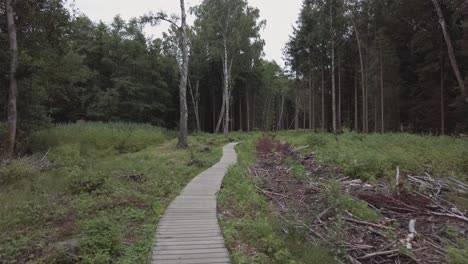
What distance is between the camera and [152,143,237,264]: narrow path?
466 centimetres

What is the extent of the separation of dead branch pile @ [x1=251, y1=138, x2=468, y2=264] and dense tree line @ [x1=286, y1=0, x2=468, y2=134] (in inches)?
549

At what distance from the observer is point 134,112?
1551 inches

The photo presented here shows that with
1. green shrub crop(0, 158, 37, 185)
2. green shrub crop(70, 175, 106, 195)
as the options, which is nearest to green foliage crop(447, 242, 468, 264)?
green shrub crop(70, 175, 106, 195)

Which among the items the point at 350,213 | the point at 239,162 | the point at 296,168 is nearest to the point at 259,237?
the point at 350,213

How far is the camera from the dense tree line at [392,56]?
23266 millimetres

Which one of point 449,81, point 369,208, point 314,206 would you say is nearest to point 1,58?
point 314,206

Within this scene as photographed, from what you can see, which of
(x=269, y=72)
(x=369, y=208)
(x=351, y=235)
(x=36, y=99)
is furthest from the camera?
(x=269, y=72)

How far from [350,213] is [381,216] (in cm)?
77

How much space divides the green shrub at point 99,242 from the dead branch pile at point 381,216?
9.85ft

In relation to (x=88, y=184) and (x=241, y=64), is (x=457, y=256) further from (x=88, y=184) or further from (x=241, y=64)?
(x=241, y=64)

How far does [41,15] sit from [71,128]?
7.62 metres

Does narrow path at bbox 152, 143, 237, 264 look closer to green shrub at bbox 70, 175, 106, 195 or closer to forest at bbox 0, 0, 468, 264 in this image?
forest at bbox 0, 0, 468, 264

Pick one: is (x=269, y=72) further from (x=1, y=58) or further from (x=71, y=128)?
(x=1, y=58)

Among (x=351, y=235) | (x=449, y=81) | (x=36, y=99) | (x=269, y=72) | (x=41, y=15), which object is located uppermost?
(x=269, y=72)
